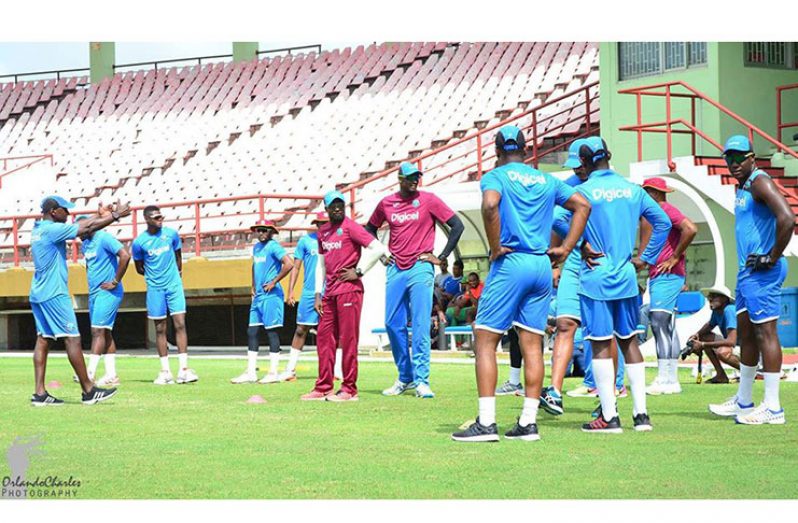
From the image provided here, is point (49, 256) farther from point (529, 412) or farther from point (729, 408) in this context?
point (729, 408)

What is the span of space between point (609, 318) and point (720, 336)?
5.57m

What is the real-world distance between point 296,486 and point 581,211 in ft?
10.4

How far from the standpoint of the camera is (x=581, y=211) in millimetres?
9812

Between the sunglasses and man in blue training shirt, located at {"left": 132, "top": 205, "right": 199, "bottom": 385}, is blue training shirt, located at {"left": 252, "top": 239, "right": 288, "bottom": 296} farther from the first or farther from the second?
the sunglasses

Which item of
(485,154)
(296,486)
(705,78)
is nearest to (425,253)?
(296,486)

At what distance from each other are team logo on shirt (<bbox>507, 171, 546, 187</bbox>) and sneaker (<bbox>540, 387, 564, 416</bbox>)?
2.34m

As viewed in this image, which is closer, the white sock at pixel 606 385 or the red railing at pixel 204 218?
the white sock at pixel 606 385

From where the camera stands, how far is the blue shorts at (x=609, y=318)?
10.3 m

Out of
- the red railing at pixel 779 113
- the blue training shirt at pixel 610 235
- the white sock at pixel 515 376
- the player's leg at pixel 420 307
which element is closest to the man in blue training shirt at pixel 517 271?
the blue training shirt at pixel 610 235

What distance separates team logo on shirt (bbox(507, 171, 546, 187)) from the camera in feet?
31.5

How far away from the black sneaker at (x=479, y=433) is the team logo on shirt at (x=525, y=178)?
63.2 inches

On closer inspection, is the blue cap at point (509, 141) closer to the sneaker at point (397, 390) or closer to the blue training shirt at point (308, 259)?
the sneaker at point (397, 390)
